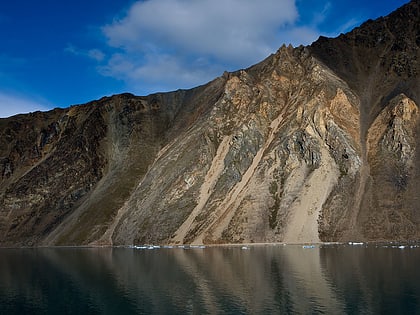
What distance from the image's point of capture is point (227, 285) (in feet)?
187

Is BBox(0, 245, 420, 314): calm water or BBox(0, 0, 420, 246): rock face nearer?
BBox(0, 245, 420, 314): calm water

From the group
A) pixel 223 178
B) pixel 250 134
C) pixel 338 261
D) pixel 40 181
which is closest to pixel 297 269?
pixel 338 261

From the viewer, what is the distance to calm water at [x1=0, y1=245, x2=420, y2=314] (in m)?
45.0

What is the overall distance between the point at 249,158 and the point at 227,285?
286ft

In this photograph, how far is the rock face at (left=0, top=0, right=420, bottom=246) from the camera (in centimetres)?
12069

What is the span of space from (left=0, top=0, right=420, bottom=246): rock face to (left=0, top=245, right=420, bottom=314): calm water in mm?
34717

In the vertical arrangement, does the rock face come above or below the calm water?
above

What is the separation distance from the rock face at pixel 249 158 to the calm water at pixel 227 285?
3472cm

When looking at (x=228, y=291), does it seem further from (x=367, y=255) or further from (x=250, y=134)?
(x=250, y=134)

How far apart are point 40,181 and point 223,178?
72984 mm

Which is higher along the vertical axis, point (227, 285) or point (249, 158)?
point (249, 158)

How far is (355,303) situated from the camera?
44000mm

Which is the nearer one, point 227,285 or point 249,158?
point 227,285

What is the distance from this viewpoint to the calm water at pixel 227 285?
45.0 metres
